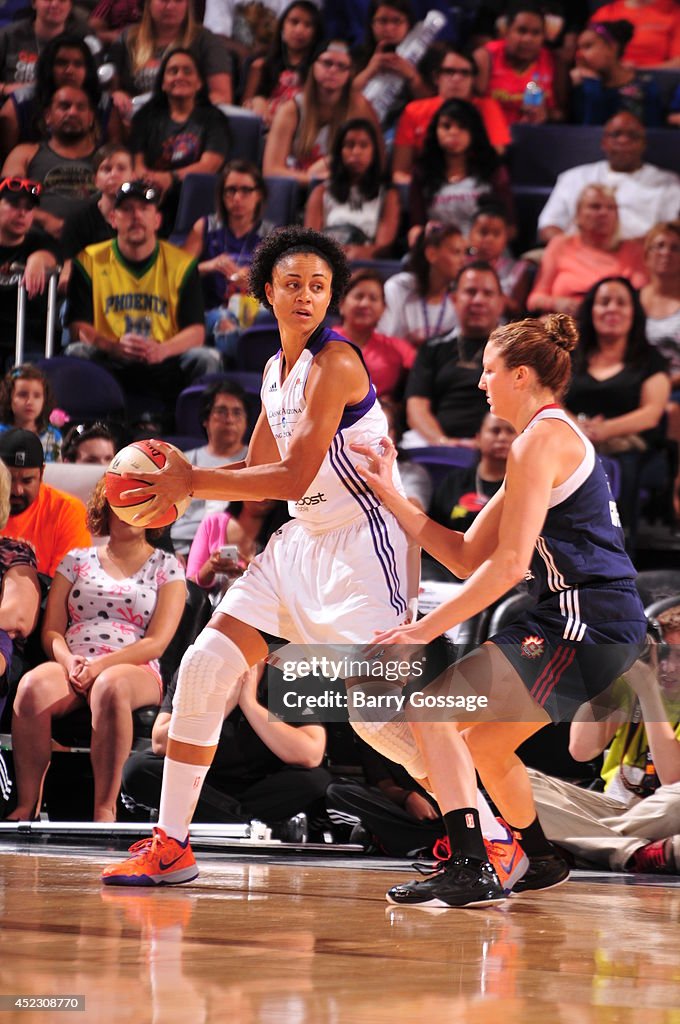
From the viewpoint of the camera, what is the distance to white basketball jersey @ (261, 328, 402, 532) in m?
3.85

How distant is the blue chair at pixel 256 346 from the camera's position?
7.50 meters

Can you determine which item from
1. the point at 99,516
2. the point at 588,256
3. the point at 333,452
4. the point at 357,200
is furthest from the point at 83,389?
the point at 333,452

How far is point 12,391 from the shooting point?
651 cm

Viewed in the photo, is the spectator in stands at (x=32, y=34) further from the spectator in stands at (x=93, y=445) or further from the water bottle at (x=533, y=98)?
the spectator in stands at (x=93, y=445)

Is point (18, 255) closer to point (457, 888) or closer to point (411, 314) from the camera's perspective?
point (411, 314)

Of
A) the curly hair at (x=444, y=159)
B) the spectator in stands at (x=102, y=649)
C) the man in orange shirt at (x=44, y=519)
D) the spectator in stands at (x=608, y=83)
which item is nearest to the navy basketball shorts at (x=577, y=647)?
the spectator in stands at (x=102, y=649)

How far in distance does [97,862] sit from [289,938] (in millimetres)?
1554

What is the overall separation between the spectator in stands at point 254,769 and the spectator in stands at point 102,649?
0.40 feet

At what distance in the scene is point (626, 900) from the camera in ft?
13.0

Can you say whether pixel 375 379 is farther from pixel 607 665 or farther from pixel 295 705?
pixel 607 665

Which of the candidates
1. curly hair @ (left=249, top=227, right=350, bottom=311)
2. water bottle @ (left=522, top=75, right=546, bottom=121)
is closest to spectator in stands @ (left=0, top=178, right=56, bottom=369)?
water bottle @ (left=522, top=75, right=546, bottom=121)

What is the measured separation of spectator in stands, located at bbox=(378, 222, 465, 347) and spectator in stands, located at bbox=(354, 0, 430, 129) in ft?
5.91

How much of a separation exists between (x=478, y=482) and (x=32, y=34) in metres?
5.24

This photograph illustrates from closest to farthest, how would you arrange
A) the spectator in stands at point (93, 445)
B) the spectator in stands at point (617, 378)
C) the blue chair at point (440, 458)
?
the spectator in stands at point (93, 445) → the blue chair at point (440, 458) → the spectator in stands at point (617, 378)
